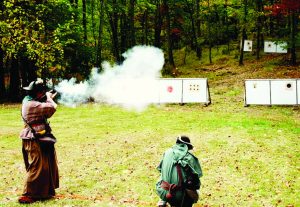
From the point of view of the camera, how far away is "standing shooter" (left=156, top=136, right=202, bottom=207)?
714cm

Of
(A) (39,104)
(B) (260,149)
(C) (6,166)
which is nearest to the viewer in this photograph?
(A) (39,104)

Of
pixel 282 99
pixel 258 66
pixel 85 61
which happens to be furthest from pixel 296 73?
pixel 85 61

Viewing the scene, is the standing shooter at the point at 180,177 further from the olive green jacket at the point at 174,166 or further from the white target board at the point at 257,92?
the white target board at the point at 257,92

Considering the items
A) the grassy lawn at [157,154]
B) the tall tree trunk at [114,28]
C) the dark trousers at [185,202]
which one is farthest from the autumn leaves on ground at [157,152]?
the tall tree trunk at [114,28]

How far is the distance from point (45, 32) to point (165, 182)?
2464 centimetres

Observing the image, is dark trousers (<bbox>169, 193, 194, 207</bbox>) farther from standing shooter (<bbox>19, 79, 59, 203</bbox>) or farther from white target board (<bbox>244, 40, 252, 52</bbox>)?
white target board (<bbox>244, 40, 252, 52</bbox>)

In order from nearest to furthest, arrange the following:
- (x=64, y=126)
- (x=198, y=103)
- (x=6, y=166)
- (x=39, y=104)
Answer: (x=39, y=104) < (x=6, y=166) < (x=64, y=126) < (x=198, y=103)

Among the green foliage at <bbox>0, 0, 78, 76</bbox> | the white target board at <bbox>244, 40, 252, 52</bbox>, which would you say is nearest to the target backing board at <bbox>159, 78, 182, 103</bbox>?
the green foliage at <bbox>0, 0, 78, 76</bbox>

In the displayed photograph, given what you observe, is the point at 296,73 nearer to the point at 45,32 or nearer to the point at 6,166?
the point at 45,32

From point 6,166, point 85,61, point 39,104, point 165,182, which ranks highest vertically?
point 85,61

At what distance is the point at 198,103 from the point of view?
25391 millimetres

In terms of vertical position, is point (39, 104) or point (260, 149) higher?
point (39, 104)

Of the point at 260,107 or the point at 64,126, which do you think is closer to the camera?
the point at 64,126

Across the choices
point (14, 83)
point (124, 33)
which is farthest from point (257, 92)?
point (124, 33)
